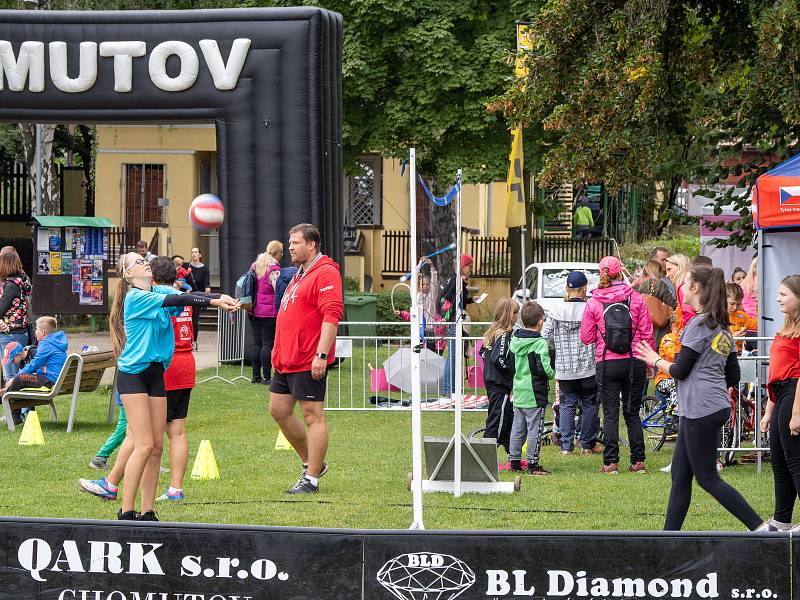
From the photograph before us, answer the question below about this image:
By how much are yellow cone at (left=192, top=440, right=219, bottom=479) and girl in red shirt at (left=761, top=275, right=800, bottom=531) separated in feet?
14.8

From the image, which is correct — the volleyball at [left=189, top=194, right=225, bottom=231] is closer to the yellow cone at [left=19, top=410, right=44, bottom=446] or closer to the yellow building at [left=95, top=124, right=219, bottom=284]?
the yellow cone at [left=19, top=410, right=44, bottom=446]

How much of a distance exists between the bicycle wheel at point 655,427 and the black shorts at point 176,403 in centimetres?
518

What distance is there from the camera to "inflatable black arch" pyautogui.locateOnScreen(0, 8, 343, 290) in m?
17.7

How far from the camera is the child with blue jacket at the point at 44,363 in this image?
1273cm

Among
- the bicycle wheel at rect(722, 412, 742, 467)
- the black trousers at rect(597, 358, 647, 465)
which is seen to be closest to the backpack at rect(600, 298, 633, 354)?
the black trousers at rect(597, 358, 647, 465)

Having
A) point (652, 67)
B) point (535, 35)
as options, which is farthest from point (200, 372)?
point (652, 67)

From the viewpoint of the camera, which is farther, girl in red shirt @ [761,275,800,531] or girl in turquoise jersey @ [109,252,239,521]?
girl in turquoise jersey @ [109,252,239,521]

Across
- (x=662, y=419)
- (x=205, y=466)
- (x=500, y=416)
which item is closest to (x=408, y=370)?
(x=662, y=419)

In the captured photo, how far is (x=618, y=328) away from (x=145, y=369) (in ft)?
14.0

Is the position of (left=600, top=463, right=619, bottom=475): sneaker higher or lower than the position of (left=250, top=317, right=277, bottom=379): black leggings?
lower

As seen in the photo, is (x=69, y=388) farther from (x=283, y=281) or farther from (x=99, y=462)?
(x=283, y=281)

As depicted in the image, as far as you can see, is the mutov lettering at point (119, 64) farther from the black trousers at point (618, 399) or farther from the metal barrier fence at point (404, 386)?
the black trousers at point (618, 399)

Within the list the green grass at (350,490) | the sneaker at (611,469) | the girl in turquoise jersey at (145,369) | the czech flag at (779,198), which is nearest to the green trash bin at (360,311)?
the green grass at (350,490)

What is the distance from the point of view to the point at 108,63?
17.7 meters
